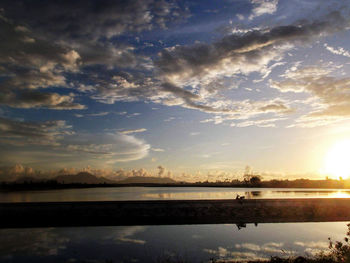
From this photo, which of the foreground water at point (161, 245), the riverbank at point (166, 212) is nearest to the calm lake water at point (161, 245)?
the foreground water at point (161, 245)

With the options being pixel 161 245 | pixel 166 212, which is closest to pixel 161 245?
pixel 161 245

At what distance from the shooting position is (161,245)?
19.5 metres

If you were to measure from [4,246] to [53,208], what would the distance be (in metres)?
14.3

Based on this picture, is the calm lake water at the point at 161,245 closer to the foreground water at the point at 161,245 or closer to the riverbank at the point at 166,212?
the foreground water at the point at 161,245

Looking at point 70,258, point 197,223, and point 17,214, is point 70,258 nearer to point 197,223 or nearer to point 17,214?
point 197,223

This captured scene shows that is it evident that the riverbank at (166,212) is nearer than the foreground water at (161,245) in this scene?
No

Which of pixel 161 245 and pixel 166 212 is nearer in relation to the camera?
pixel 161 245

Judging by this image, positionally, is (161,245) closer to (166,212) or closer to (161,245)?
(161,245)

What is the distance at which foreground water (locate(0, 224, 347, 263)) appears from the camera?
53.4 feet

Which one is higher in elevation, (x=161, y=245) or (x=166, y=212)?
(x=166, y=212)

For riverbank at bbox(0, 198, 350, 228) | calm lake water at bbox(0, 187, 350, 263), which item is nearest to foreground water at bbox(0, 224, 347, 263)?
calm lake water at bbox(0, 187, 350, 263)

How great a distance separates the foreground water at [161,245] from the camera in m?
16.3

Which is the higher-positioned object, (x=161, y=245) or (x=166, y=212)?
(x=166, y=212)

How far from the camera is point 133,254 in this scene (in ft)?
55.0
